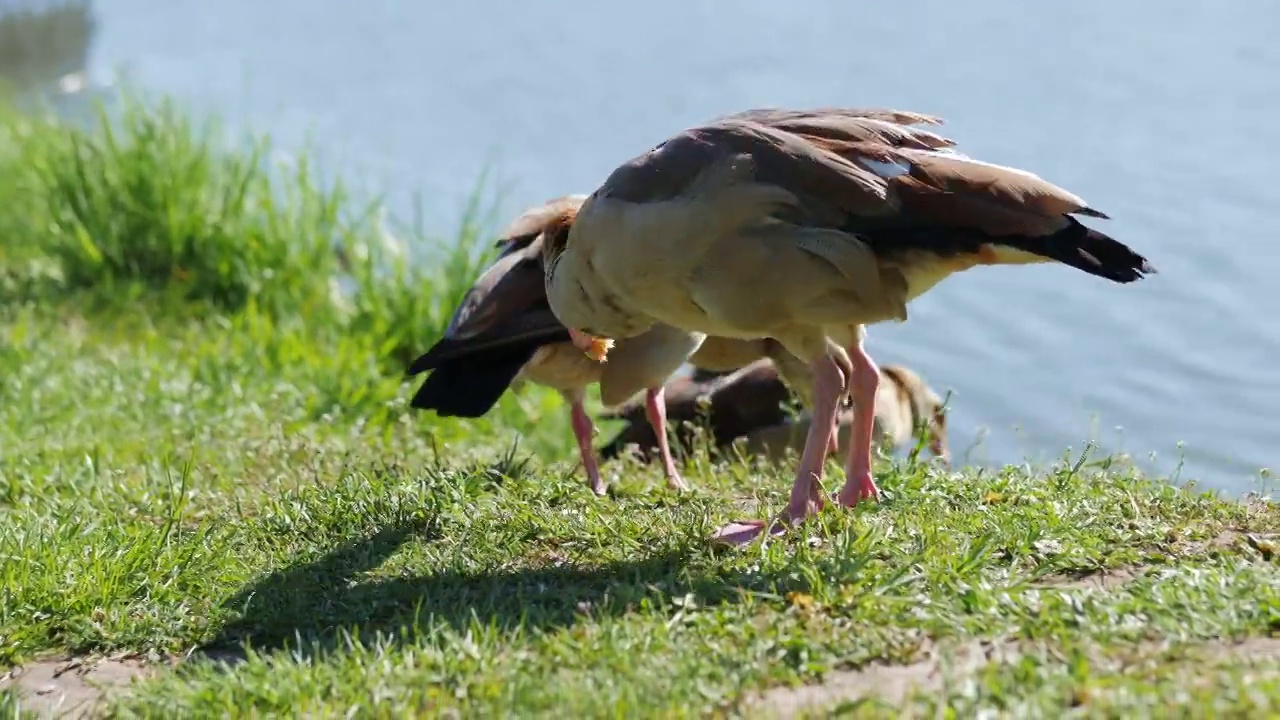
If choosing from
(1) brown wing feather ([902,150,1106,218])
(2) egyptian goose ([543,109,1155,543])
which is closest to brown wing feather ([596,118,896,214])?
(2) egyptian goose ([543,109,1155,543])

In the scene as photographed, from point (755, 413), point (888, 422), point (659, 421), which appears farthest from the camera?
point (755, 413)

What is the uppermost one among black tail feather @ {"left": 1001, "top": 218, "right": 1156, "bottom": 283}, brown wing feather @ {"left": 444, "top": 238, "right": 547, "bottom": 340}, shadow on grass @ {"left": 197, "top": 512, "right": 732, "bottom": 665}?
black tail feather @ {"left": 1001, "top": 218, "right": 1156, "bottom": 283}

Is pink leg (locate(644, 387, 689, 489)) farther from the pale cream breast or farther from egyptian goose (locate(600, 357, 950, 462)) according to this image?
egyptian goose (locate(600, 357, 950, 462))

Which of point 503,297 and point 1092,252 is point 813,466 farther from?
point 503,297

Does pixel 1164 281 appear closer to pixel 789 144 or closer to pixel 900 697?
pixel 789 144

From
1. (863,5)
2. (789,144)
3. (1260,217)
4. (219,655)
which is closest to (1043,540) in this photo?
(789,144)

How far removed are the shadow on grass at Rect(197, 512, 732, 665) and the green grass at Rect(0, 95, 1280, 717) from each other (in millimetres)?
10

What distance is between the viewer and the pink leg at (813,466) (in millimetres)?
4742

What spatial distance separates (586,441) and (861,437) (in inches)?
62.9

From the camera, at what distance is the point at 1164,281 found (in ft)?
32.3

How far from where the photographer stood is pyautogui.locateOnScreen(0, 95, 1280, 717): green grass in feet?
12.0

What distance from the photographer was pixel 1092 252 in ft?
14.6

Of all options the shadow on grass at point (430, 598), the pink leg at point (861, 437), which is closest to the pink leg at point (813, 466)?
the pink leg at point (861, 437)

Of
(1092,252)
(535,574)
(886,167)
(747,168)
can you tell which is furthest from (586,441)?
(1092,252)
